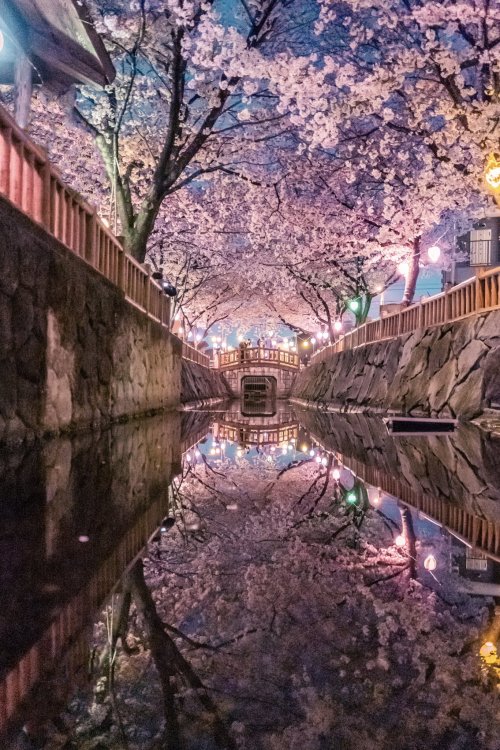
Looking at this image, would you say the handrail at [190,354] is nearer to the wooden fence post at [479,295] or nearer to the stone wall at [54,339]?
the wooden fence post at [479,295]

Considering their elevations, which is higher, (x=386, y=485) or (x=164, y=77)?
(x=164, y=77)

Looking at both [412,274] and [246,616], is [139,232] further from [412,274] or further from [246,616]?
[412,274]

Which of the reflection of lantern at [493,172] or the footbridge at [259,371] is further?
the footbridge at [259,371]

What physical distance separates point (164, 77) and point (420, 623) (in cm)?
1492

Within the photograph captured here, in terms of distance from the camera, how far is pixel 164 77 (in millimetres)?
14133

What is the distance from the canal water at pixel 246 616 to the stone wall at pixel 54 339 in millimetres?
1083

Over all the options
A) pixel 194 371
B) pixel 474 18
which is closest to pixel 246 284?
pixel 194 371

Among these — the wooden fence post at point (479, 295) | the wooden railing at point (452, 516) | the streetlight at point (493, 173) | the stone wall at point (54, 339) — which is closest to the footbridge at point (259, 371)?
the wooden fence post at point (479, 295)

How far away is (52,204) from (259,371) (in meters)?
40.9

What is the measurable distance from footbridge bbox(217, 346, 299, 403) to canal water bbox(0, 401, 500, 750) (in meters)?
39.1

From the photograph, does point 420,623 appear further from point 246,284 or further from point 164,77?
point 246,284

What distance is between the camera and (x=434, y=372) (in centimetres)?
1262

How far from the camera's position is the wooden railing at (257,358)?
44.3m

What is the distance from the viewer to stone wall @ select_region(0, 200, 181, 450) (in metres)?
5.11
